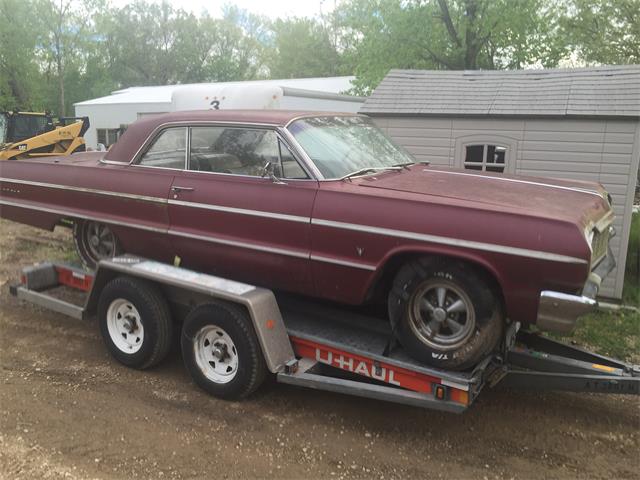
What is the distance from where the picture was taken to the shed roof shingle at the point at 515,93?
23.5 feet

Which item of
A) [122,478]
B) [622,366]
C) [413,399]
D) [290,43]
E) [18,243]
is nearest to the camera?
[122,478]

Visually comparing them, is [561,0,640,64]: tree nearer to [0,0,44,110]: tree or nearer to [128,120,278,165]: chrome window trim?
[128,120,278,165]: chrome window trim

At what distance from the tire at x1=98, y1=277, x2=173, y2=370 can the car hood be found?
1868 millimetres

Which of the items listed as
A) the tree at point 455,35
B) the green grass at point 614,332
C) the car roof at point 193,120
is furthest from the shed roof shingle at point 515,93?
the tree at point 455,35

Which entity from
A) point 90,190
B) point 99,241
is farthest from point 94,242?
point 90,190

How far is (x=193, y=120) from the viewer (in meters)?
4.57

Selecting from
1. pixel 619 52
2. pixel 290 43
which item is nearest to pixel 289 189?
pixel 619 52

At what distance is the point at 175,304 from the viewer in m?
4.43

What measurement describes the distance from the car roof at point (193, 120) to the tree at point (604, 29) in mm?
16700

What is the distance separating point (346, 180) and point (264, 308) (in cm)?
106

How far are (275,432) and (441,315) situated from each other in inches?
53.7

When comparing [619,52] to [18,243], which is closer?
[18,243]

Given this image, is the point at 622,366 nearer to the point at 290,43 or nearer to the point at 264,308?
the point at 264,308

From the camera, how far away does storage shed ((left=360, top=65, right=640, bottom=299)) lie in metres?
7.08
